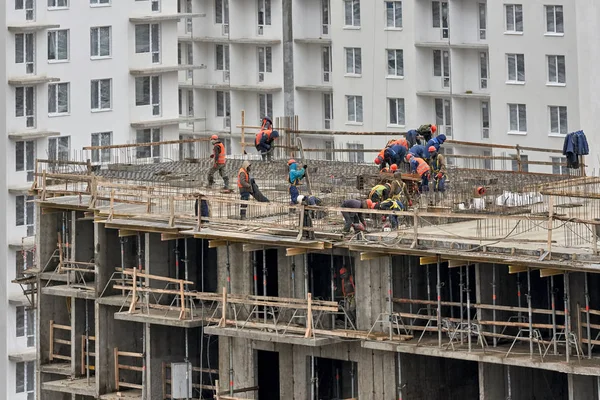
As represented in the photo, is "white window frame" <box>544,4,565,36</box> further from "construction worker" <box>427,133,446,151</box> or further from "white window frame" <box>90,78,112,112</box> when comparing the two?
"construction worker" <box>427,133,446,151</box>

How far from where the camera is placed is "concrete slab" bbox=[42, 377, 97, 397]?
287 feet

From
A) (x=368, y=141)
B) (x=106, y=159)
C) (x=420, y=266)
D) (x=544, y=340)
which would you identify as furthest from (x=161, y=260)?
(x=368, y=141)

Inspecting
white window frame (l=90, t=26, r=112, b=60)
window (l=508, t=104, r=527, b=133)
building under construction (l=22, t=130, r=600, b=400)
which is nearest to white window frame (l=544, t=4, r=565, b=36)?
window (l=508, t=104, r=527, b=133)

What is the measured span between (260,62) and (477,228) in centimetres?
7431

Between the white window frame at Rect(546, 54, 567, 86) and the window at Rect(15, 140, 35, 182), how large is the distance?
26.8 m

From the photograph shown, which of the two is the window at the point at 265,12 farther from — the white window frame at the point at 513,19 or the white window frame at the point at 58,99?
the white window frame at the point at 513,19

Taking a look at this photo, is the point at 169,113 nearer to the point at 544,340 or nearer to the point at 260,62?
the point at 260,62

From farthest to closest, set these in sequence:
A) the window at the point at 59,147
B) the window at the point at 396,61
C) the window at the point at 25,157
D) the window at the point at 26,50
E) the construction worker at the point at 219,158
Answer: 1. the window at the point at 396,61
2. the window at the point at 59,147
3. the window at the point at 26,50
4. the window at the point at 25,157
5. the construction worker at the point at 219,158

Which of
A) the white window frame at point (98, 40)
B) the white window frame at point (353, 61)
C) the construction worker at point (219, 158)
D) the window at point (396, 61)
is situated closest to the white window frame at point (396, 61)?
the window at point (396, 61)

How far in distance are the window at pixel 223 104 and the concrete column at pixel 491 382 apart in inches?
3100

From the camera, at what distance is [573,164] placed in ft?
295

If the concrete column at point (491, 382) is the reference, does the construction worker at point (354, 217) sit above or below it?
above

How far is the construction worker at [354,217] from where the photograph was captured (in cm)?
7844

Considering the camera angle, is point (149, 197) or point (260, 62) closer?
point (149, 197)
